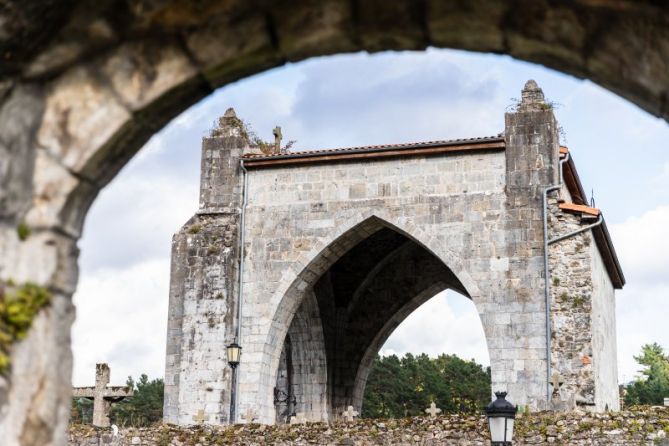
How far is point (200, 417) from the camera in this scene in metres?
19.4

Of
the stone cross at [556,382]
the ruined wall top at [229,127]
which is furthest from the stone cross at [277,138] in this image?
the stone cross at [556,382]

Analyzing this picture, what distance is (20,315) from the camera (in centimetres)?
434

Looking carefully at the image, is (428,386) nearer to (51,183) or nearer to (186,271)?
(186,271)

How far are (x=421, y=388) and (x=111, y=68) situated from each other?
50.9 meters

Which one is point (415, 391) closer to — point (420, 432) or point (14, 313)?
point (420, 432)

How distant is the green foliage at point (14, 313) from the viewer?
14.2 ft

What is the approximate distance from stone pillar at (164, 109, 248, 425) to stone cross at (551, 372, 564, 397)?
611 cm

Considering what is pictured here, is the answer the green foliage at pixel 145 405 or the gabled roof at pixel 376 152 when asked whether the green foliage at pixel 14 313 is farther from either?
the green foliage at pixel 145 405

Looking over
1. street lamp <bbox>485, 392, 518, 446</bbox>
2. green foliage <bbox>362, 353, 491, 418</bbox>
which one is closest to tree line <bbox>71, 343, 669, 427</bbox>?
green foliage <bbox>362, 353, 491, 418</bbox>

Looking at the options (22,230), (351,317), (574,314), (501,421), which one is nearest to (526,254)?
(574,314)

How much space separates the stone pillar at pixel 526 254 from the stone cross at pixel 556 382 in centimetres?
22

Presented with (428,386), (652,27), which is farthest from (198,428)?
(428,386)

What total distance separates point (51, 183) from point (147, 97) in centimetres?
54

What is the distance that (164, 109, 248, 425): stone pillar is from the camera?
19.9m
